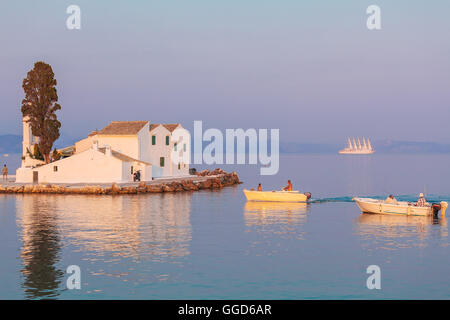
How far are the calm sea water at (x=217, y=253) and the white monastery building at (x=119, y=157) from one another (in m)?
16.6

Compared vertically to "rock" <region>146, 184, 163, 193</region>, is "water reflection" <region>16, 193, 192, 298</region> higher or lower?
lower

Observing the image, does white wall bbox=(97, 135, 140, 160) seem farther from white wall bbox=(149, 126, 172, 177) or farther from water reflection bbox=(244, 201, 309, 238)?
water reflection bbox=(244, 201, 309, 238)

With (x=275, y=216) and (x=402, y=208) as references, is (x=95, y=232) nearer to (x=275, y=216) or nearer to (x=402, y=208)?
(x=275, y=216)

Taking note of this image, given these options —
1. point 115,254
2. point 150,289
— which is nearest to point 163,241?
point 115,254

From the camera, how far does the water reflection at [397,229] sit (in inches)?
1228

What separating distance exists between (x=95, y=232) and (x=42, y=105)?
3804 centimetres

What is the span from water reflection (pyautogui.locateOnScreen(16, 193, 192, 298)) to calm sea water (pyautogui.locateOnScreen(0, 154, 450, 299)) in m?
0.07

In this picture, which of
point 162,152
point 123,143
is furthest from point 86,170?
point 162,152

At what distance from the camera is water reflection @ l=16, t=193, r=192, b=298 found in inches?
980

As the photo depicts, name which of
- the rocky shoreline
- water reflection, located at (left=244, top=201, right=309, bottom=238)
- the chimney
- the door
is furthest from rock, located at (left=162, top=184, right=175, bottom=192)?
the door
